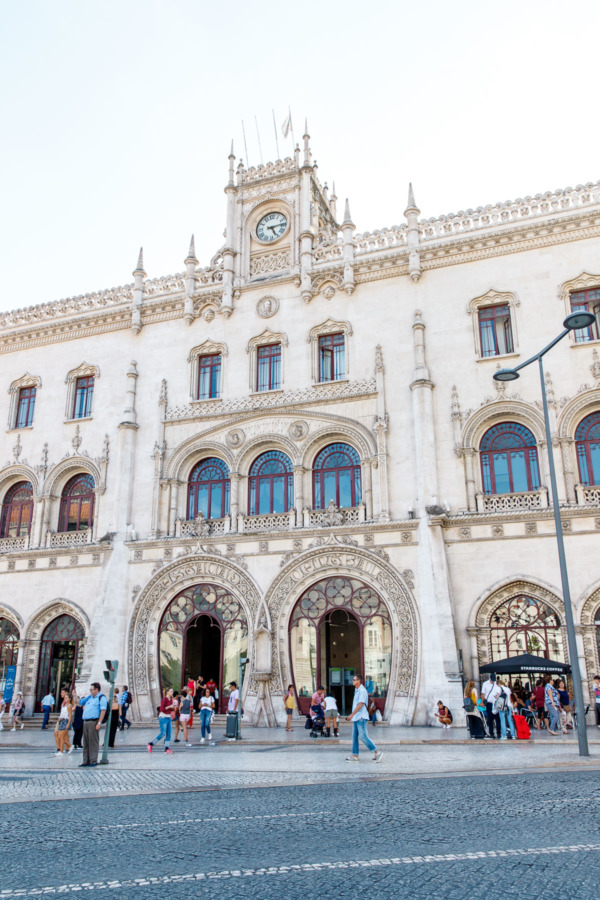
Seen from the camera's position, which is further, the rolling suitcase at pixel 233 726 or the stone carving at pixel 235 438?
the stone carving at pixel 235 438

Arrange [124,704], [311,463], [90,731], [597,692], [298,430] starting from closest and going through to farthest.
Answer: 1. [90,731]
2. [597,692]
3. [124,704]
4. [311,463]
5. [298,430]

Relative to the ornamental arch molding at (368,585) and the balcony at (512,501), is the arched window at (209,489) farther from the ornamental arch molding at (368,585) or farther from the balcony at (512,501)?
the balcony at (512,501)

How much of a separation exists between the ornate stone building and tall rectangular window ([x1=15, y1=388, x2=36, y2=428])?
20cm

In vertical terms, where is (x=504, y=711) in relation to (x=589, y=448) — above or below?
below

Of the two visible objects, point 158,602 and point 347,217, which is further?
point 347,217

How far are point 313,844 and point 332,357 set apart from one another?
77.1 ft

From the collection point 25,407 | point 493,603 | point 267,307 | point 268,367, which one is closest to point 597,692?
point 493,603

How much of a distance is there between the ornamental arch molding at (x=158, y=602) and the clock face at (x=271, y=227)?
1417 cm

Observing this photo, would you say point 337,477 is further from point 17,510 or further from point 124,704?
point 17,510

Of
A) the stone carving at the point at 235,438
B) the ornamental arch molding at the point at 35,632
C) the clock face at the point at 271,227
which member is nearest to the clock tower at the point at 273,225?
the clock face at the point at 271,227

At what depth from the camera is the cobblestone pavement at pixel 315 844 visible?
19.4 feet

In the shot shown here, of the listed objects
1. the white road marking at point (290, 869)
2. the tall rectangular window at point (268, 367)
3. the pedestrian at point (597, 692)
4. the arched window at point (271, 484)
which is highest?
the tall rectangular window at point (268, 367)

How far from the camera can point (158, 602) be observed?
28094mm

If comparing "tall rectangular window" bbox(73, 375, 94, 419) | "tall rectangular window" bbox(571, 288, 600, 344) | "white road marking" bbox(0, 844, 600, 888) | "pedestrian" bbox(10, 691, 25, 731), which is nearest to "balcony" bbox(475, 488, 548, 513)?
"tall rectangular window" bbox(571, 288, 600, 344)
